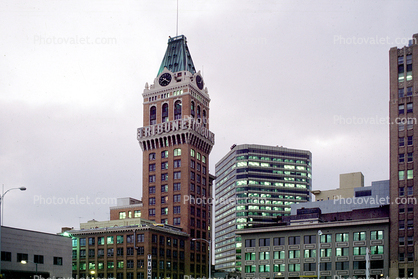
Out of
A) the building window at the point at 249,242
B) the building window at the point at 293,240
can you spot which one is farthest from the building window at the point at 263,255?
the building window at the point at 293,240

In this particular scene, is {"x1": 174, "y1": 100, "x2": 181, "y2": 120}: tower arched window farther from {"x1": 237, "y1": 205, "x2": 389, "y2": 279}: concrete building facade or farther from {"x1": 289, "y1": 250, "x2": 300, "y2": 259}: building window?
{"x1": 289, "y1": 250, "x2": 300, "y2": 259}: building window

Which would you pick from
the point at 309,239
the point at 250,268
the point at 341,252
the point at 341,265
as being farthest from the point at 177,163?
the point at 341,265

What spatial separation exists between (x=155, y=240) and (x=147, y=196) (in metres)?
25.2

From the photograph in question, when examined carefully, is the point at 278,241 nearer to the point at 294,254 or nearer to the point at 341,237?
the point at 294,254

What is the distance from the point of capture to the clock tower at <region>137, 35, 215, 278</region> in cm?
15212

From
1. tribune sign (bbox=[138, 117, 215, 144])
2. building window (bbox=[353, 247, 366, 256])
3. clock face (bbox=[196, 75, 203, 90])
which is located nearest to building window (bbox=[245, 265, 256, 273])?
building window (bbox=[353, 247, 366, 256])

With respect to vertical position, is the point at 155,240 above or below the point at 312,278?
above

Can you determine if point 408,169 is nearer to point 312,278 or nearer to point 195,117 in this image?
point 312,278

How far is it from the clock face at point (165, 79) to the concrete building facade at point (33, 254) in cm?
7706

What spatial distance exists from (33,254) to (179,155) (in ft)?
234

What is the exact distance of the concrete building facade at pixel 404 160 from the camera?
119188 mm

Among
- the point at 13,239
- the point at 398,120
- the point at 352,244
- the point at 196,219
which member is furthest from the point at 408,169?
the point at 13,239

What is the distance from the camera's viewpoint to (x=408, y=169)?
123438 millimetres

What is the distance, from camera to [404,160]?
12431 cm
